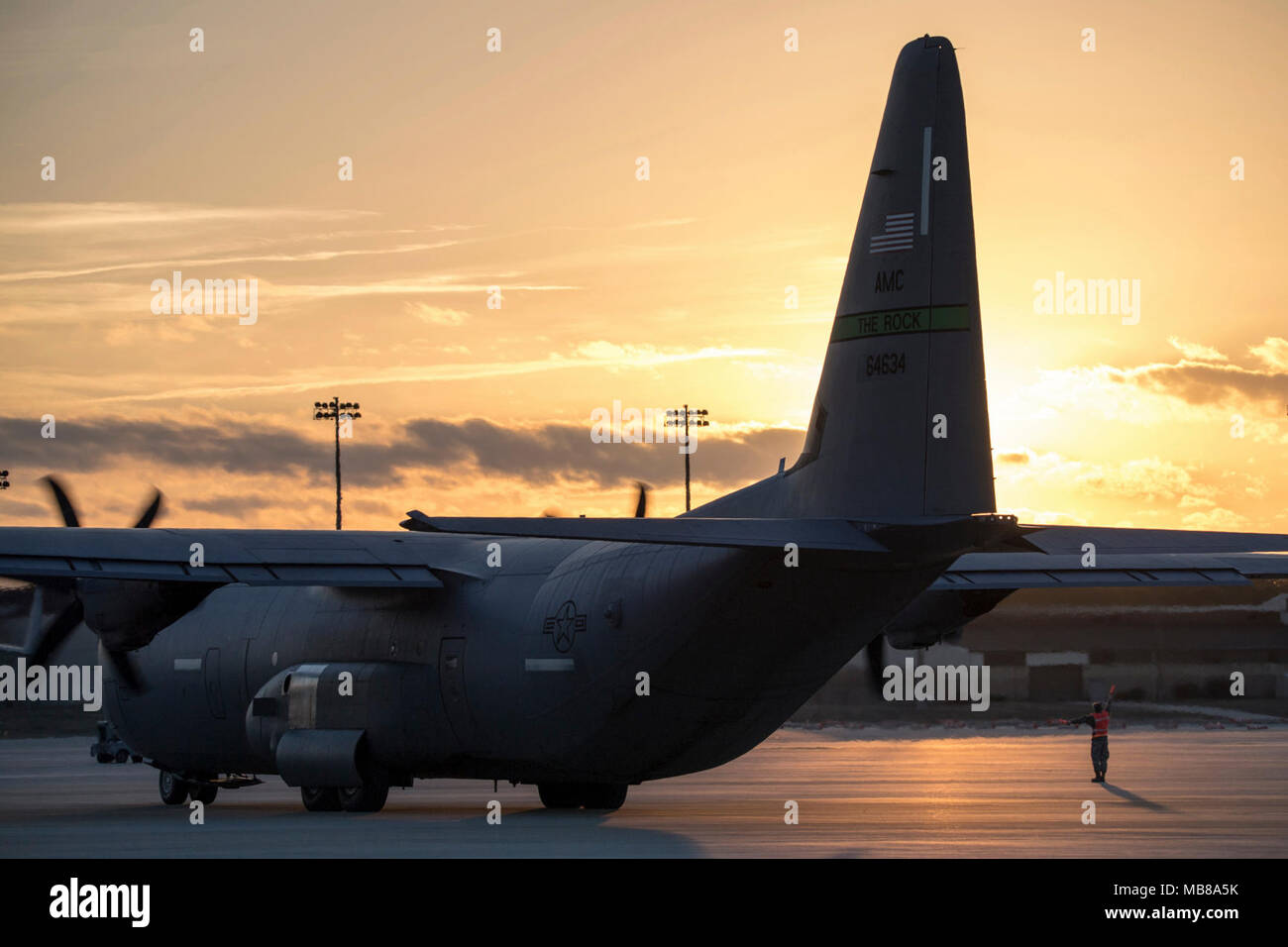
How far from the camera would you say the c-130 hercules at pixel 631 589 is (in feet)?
59.2

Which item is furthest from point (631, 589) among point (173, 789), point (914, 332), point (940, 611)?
point (173, 789)

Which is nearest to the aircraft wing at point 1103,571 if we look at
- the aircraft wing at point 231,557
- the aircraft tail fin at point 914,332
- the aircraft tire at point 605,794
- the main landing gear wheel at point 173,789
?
the aircraft tail fin at point 914,332

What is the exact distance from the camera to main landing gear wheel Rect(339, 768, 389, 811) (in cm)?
2417

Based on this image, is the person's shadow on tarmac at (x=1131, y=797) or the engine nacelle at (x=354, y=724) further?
the person's shadow on tarmac at (x=1131, y=797)

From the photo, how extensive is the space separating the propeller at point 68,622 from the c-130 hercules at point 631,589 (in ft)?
0.20

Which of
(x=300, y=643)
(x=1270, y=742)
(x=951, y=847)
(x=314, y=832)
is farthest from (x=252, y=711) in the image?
(x=1270, y=742)

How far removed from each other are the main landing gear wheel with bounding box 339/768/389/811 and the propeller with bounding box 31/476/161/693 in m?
4.03

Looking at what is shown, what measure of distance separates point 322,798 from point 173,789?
467 cm

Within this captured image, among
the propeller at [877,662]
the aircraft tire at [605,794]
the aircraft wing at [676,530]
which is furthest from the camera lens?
the propeller at [877,662]

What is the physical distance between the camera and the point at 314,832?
70.3 ft

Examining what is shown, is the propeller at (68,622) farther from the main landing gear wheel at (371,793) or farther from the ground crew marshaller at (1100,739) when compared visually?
the ground crew marshaller at (1100,739)

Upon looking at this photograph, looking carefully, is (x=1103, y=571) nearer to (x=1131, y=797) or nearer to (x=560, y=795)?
(x=1131, y=797)

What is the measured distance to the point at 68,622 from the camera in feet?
83.2
